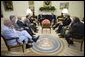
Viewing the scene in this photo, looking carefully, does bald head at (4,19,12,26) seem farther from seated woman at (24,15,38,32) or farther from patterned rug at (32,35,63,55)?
patterned rug at (32,35,63,55)

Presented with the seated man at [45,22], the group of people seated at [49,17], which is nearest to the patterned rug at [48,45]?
the group of people seated at [49,17]

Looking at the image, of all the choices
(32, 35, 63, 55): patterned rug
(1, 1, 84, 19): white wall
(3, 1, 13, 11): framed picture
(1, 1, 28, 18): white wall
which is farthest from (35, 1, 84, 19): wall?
(32, 35, 63, 55): patterned rug

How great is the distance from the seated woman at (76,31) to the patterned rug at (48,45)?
0.16 m

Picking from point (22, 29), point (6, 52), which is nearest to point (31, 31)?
point (22, 29)

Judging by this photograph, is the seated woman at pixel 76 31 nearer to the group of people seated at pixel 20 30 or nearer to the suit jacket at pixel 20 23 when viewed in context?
the group of people seated at pixel 20 30

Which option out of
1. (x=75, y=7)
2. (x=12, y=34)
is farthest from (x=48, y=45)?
(x=75, y=7)

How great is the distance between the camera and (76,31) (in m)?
2.19

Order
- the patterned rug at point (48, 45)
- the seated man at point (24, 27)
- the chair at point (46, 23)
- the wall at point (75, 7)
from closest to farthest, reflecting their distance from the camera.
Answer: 1. the wall at point (75, 7)
2. the patterned rug at point (48, 45)
3. the seated man at point (24, 27)
4. the chair at point (46, 23)

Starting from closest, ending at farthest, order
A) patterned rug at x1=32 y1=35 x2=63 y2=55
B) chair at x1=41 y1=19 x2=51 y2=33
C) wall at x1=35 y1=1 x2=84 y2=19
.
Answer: wall at x1=35 y1=1 x2=84 y2=19
patterned rug at x1=32 y1=35 x2=63 y2=55
chair at x1=41 y1=19 x2=51 y2=33

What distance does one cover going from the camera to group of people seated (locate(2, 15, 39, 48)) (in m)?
2.20

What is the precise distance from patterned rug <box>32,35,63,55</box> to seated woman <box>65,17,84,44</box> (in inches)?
6.2

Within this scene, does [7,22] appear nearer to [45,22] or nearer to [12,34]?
[12,34]

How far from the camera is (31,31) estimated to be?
2496 mm

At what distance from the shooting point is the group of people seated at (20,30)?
2.20m
